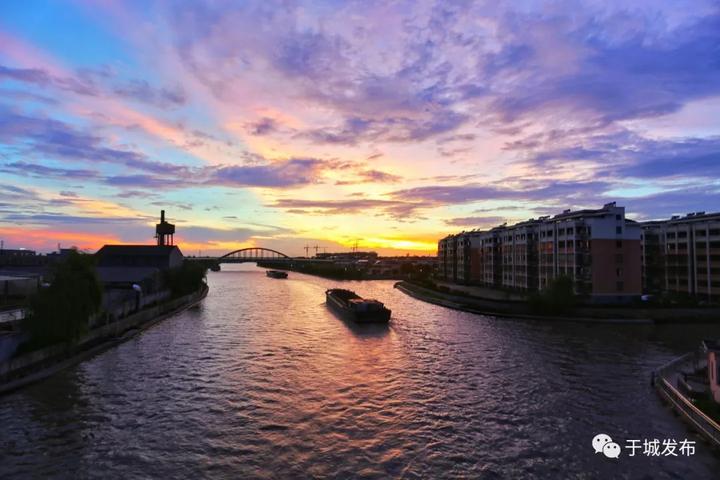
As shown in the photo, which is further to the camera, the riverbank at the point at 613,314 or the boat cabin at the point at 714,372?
the riverbank at the point at 613,314

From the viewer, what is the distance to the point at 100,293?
97.4ft

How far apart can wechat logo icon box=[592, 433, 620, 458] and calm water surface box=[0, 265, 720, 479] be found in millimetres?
304

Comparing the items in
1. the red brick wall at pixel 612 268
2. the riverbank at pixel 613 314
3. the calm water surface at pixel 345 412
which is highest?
the red brick wall at pixel 612 268

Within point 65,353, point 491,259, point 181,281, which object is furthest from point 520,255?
point 65,353

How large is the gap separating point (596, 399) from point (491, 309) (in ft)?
96.2

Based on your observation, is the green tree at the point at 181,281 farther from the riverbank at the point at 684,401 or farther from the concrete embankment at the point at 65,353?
the riverbank at the point at 684,401

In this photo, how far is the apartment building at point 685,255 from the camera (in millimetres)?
52500

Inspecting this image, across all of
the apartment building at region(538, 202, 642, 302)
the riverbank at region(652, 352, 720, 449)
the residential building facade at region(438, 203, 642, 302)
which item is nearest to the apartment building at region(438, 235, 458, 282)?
the residential building facade at region(438, 203, 642, 302)

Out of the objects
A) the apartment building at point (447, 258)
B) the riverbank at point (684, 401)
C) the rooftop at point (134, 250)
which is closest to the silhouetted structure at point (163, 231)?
the rooftop at point (134, 250)

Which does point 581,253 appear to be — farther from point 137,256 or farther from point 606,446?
point 137,256

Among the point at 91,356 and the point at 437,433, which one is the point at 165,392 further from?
the point at 437,433

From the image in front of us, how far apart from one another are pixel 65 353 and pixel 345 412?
55.3 ft

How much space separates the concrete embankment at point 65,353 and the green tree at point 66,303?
0.74 meters

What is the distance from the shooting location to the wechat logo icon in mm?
14188
